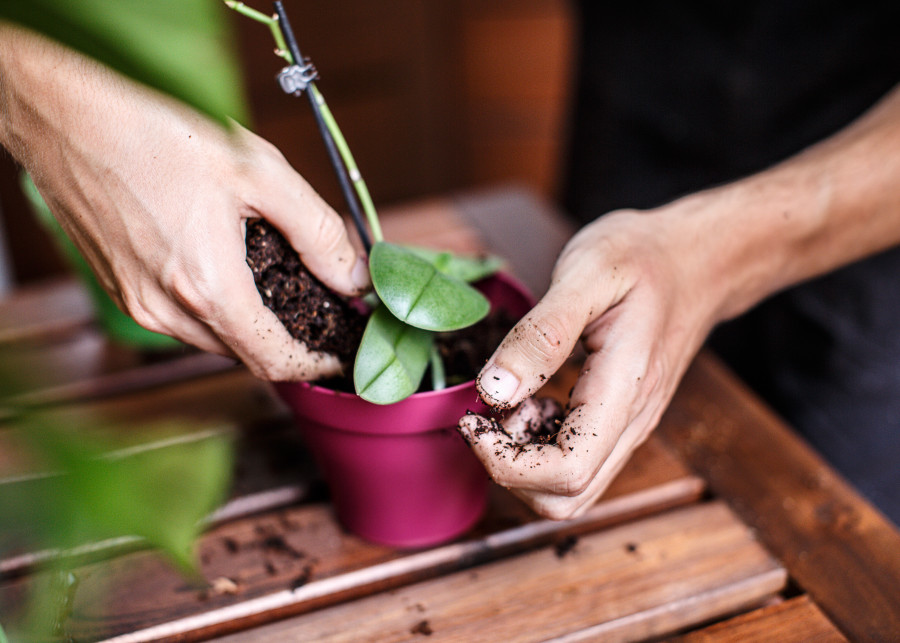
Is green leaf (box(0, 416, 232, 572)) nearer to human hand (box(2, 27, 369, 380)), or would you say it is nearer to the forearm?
human hand (box(2, 27, 369, 380))

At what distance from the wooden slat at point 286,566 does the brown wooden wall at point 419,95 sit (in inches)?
74.6

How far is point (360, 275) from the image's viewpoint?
0.63 meters

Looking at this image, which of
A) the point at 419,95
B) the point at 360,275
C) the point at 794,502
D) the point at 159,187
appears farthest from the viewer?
the point at 419,95

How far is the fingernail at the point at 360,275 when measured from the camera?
2.06 ft

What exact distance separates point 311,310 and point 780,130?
0.96m

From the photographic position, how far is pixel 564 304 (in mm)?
557

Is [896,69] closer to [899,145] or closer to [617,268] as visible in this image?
[899,145]

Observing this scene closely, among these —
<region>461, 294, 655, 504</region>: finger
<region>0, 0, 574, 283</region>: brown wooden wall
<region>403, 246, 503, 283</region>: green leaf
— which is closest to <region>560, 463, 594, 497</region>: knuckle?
<region>461, 294, 655, 504</region>: finger

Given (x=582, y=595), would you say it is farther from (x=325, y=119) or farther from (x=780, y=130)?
(x=780, y=130)

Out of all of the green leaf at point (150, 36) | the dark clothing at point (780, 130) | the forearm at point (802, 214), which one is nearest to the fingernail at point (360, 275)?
the forearm at point (802, 214)

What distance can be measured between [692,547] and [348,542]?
1.12ft

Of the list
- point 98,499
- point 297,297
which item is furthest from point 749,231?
point 98,499

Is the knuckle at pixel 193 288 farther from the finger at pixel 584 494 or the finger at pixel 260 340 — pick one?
the finger at pixel 584 494

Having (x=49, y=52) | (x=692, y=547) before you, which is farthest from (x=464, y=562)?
(x=49, y=52)
